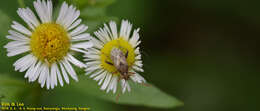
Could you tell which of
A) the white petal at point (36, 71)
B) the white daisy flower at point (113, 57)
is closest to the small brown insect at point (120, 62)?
the white daisy flower at point (113, 57)

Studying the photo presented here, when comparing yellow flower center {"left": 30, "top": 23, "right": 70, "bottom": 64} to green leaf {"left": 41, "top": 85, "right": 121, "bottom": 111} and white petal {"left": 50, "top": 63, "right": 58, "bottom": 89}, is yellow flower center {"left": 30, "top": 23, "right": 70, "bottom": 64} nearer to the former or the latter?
white petal {"left": 50, "top": 63, "right": 58, "bottom": 89}

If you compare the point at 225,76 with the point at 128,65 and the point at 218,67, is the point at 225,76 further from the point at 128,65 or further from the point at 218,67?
the point at 128,65

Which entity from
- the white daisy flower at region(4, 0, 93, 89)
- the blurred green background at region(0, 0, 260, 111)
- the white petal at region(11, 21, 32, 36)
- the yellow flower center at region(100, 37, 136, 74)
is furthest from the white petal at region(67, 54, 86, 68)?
the blurred green background at region(0, 0, 260, 111)

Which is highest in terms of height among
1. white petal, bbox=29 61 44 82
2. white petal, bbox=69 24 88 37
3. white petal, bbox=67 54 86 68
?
white petal, bbox=69 24 88 37

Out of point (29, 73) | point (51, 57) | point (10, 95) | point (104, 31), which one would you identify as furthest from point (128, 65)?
point (10, 95)

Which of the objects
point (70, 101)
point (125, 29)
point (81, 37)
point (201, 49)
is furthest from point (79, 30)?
point (201, 49)

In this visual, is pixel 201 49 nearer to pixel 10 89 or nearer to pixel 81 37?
pixel 81 37

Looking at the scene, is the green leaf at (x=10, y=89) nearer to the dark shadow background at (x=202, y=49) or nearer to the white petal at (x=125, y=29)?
the white petal at (x=125, y=29)
